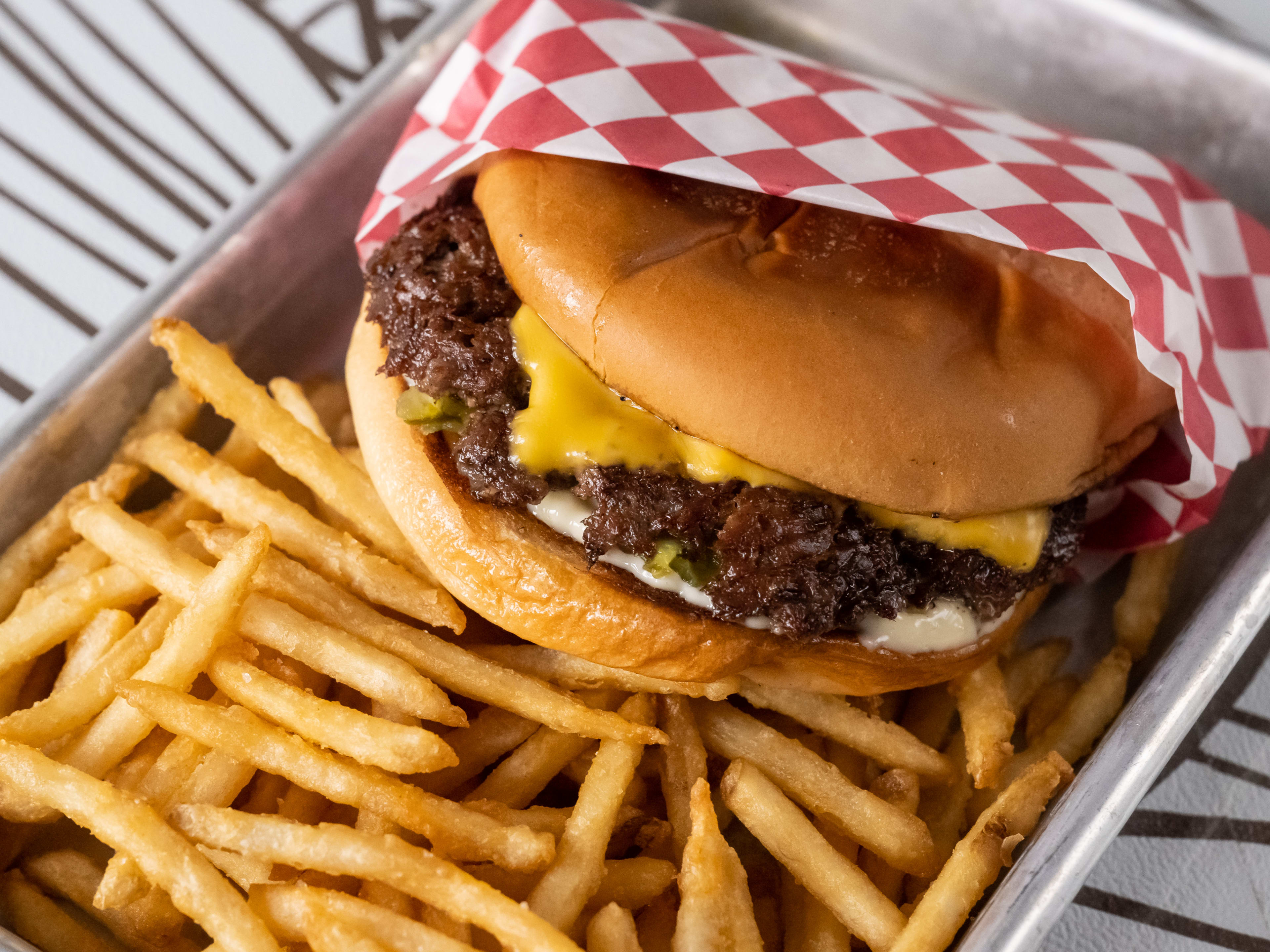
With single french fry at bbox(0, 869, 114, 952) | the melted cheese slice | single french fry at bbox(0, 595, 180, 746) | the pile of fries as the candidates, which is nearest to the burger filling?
the melted cheese slice

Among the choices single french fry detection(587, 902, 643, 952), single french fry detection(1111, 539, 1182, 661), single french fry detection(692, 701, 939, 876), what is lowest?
single french fry detection(1111, 539, 1182, 661)

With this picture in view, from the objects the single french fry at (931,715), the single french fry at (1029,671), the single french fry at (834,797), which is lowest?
the single french fry at (1029,671)

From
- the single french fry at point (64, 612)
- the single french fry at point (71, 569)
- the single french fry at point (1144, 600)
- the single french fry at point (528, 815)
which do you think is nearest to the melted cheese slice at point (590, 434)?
the single french fry at point (528, 815)

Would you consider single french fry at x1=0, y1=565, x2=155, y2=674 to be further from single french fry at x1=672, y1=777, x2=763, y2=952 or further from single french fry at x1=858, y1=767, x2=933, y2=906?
single french fry at x1=858, y1=767, x2=933, y2=906

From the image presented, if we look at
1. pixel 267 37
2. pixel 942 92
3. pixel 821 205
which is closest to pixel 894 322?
pixel 821 205

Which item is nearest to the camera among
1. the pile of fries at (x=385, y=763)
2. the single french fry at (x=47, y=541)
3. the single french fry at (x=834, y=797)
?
the pile of fries at (x=385, y=763)

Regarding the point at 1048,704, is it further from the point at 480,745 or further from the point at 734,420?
the point at 480,745

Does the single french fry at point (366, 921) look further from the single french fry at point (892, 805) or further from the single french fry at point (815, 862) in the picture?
the single french fry at point (892, 805)

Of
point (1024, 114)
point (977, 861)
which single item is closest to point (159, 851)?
point (977, 861)
